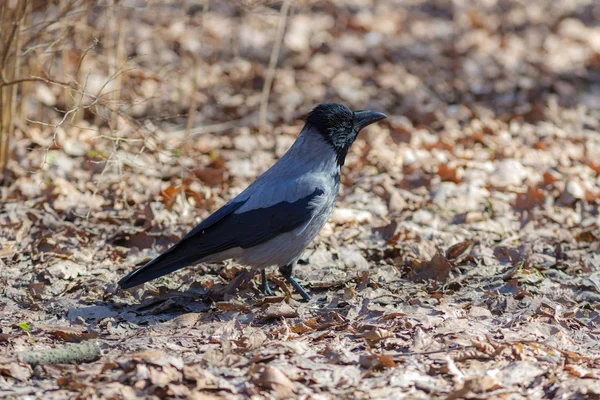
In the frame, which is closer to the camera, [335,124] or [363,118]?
[335,124]

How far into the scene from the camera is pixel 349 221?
674 centimetres

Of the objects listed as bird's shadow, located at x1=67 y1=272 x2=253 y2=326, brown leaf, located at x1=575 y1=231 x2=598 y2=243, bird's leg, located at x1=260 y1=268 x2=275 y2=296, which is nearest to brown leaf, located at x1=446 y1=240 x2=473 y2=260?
brown leaf, located at x1=575 y1=231 x2=598 y2=243

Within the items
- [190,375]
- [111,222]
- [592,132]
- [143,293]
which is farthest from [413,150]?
[190,375]

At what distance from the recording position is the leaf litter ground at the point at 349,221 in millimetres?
4074

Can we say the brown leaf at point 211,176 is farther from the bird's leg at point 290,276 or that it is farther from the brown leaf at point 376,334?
the brown leaf at point 376,334

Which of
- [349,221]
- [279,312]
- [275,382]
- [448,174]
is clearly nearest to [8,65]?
[349,221]

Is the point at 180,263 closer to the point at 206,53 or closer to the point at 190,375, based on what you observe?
the point at 190,375

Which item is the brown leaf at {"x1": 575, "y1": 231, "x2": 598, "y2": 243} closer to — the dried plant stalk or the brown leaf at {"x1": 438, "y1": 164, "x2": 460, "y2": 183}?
the brown leaf at {"x1": 438, "y1": 164, "x2": 460, "y2": 183}

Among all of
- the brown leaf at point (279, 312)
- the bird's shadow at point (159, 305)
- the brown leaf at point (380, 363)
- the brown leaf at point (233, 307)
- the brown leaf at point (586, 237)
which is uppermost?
the brown leaf at point (586, 237)

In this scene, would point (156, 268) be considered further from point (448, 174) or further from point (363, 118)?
point (448, 174)

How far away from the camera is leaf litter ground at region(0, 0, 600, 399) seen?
4.07m

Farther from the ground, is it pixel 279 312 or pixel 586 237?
pixel 586 237

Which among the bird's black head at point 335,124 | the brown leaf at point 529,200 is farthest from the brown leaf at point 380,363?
the brown leaf at point 529,200

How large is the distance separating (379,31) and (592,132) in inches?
148
